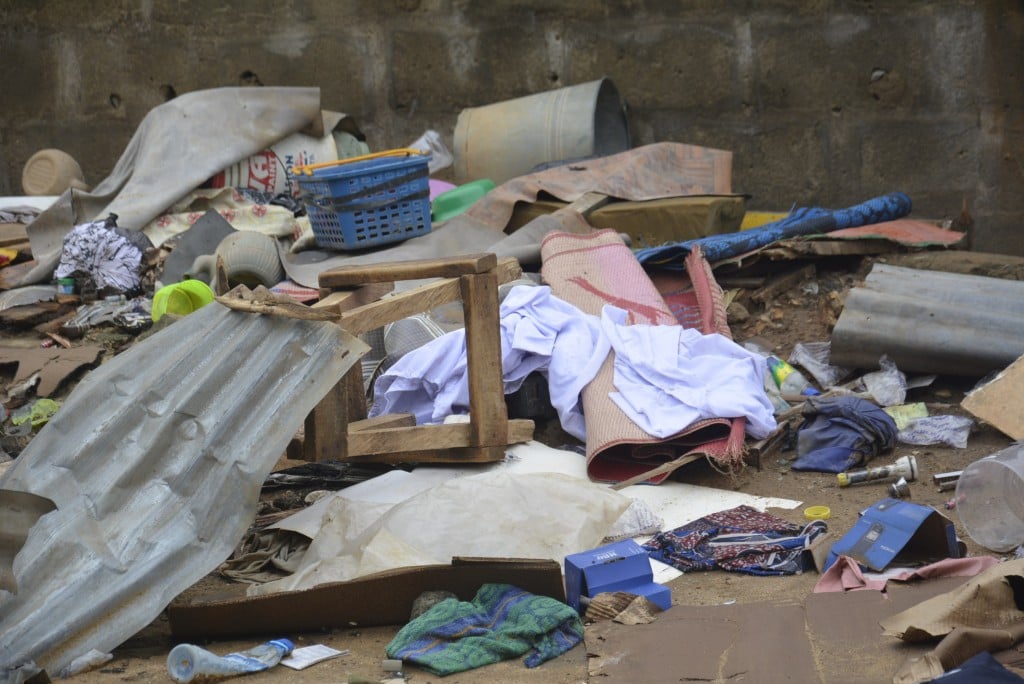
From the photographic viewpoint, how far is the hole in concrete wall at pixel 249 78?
8414 mm

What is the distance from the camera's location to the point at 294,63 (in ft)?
27.3

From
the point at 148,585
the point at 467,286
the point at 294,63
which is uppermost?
the point at 294,63

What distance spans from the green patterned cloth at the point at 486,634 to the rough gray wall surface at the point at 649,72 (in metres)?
5.05

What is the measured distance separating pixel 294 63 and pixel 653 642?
20.1 ft

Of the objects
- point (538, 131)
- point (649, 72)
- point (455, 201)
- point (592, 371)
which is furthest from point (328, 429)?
point (649, 72)

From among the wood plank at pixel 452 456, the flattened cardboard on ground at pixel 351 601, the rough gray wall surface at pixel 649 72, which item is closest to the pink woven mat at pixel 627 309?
the wood plank at pixel 452 456

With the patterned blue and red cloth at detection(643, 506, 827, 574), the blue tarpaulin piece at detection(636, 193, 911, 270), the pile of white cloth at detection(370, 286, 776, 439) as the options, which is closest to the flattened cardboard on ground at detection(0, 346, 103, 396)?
the pile of white cloth at detection(370, 286, 776, 439)

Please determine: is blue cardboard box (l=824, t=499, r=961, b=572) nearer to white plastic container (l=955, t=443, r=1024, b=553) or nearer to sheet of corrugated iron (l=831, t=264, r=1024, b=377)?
white plastic container (l=955, t=443, r=1024, b=553)

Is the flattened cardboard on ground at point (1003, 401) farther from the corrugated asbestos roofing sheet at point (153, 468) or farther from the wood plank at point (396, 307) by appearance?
the corrugated asbestos roofing sheet at point (153, 468)

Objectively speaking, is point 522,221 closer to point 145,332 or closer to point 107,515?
point 145,332

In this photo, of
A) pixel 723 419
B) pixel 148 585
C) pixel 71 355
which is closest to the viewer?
pixel 148 585

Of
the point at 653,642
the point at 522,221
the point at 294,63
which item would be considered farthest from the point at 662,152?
the point at 653,642

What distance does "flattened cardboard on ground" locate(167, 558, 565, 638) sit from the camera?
3.34m

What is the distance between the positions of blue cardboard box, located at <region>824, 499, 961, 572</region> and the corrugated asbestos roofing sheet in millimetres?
1554
